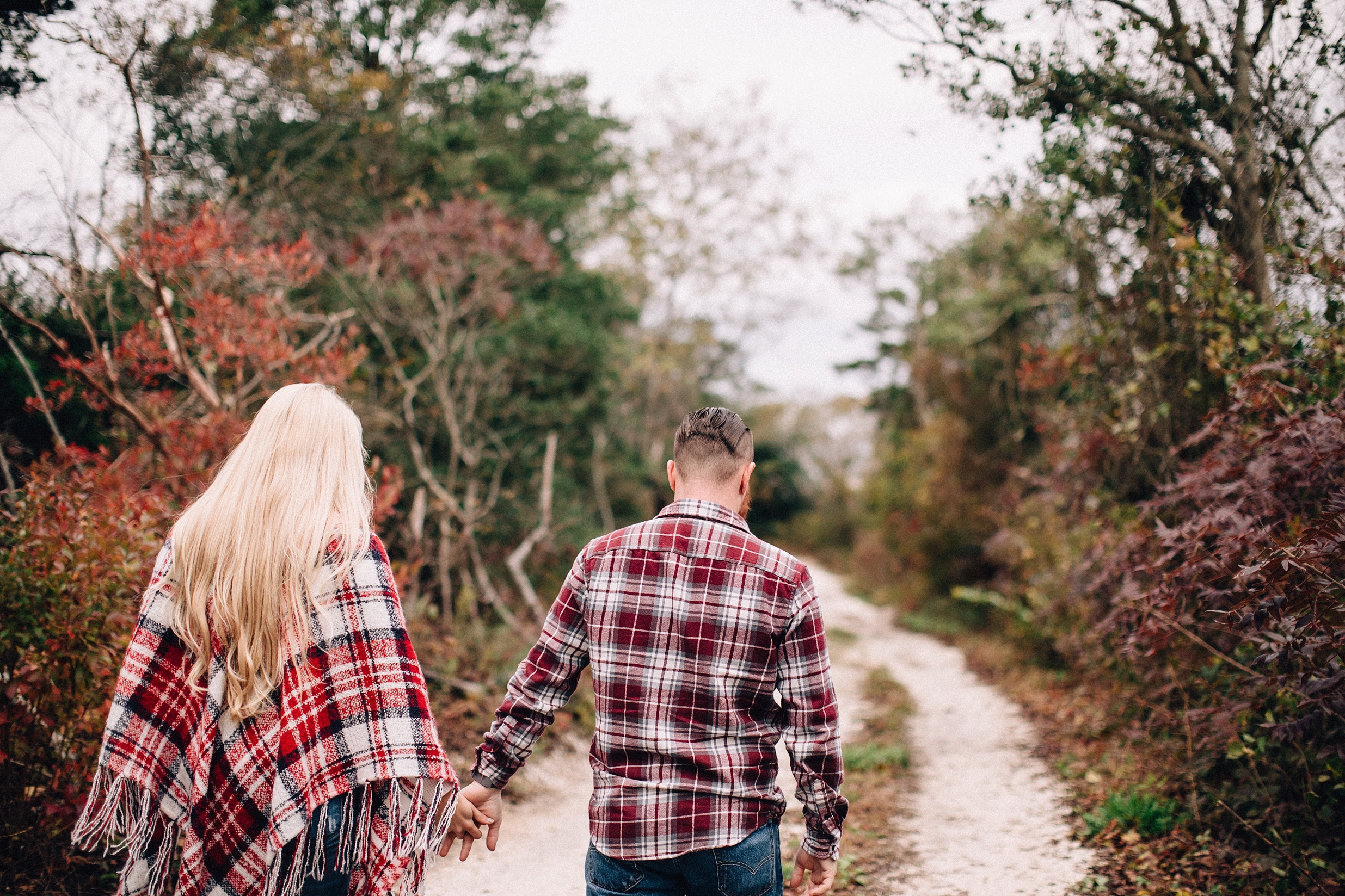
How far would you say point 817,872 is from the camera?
2.04 meters

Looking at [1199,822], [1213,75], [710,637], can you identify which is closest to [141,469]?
[710,637]

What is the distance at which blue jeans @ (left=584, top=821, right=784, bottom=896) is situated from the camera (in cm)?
187

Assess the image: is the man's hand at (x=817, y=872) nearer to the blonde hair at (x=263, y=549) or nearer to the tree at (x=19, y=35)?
the blonde hair at (x=263, y=549)

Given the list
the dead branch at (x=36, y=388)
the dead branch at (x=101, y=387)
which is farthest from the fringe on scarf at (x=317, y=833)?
the dead branch at (x=36, y=388)

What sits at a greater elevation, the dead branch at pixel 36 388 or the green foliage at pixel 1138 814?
the dead branch at pixel 36 388

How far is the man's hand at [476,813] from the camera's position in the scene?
2182mm

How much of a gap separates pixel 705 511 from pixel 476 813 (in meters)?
1.07

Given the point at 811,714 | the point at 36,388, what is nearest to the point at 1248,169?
the point at 811,714

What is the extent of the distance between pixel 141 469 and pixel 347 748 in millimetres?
4287

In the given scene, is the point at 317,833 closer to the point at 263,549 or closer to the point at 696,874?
the point at 263,549

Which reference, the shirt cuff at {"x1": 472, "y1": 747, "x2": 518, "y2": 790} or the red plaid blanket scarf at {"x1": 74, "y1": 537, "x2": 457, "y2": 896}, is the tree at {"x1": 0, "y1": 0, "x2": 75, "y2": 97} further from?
the shirt cuff at {"x1": 472, "y1": 747, "x2": 518, "y2": 790}

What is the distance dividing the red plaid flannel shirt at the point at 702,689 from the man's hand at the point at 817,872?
3 cm

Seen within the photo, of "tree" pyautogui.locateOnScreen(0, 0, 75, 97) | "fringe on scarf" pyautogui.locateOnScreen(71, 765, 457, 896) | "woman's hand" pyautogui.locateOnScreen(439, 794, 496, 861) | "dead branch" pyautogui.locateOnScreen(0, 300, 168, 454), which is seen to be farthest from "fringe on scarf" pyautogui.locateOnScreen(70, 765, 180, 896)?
"tree" pyautogui.locateOnScreen(0, 0, 75, 97)

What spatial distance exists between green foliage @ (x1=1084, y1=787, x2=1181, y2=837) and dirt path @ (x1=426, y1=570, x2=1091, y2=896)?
228 millimetres
